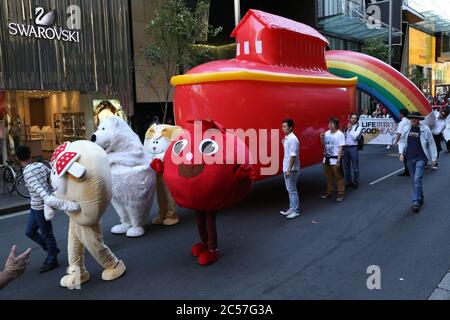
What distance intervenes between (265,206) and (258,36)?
325 centimetres

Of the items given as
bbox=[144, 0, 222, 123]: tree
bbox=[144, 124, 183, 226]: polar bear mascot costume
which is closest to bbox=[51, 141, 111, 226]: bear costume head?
bbox=[144, 124, 183, 226]: polar bear mascot costume

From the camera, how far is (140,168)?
6359 millimetres

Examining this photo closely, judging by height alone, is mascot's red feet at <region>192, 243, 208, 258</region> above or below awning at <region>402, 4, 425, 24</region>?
below

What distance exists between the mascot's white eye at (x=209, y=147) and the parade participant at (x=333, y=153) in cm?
380

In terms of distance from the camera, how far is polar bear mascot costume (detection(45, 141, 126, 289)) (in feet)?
14.9

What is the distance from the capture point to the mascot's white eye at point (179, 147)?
208 inches

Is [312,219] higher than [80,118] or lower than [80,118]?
lower

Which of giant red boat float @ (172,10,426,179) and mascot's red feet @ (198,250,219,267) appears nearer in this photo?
mascot's red feet @ (198,250,219,267)

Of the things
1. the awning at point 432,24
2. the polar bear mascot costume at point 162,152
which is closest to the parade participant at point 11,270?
the polar bear mascot costume at point 162,152

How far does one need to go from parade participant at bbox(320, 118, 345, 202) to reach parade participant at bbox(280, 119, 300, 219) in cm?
135

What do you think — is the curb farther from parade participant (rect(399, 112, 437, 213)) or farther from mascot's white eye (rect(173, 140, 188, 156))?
parade participant (rect(399, 112, 437, 213))

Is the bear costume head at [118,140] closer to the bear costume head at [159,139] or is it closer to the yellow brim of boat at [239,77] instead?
the bear costume head at [159,139]

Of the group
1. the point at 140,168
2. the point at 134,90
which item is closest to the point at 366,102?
the point at 134,90
